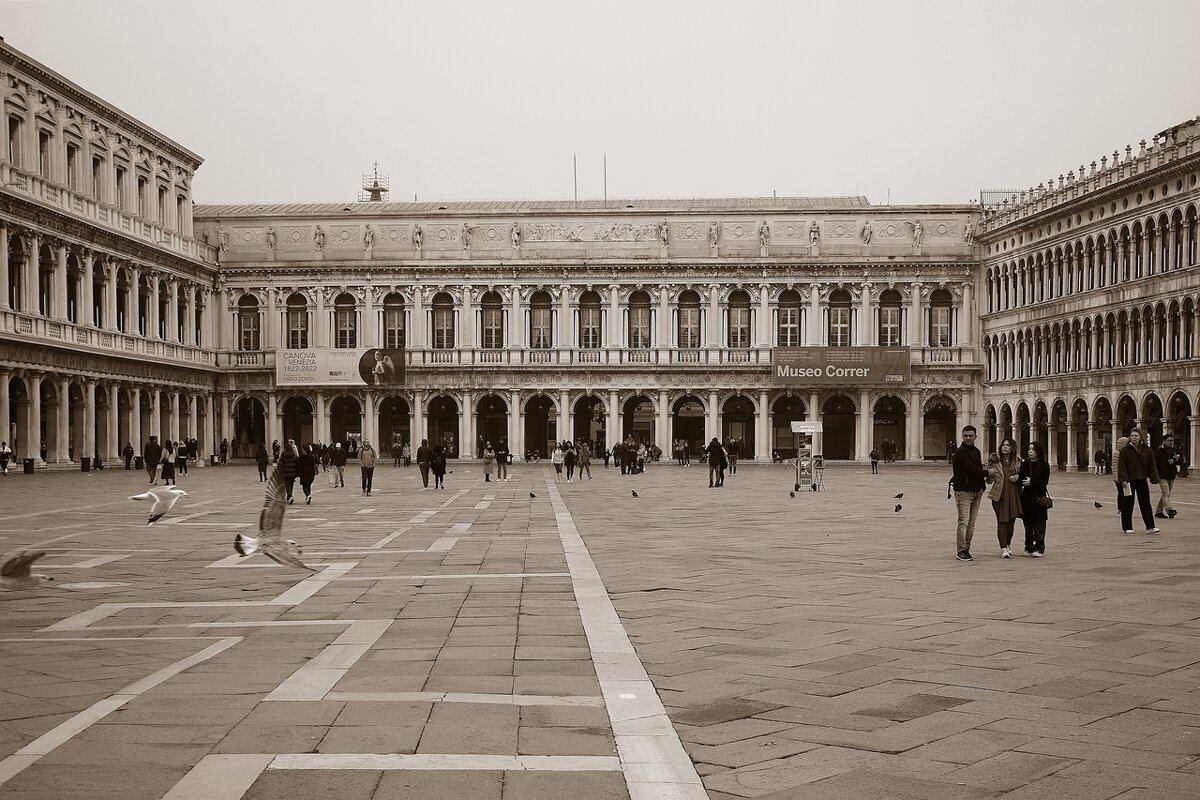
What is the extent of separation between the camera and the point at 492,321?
67.0 metres

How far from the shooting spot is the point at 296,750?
226 inches

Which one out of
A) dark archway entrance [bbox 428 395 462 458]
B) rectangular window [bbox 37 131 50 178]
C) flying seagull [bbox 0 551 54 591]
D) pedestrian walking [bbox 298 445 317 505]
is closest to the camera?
flying seagull [bbox 0 551 54 591]

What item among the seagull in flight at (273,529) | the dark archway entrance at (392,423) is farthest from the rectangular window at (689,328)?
the seagull in flight at (273,529)

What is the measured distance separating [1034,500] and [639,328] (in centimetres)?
5230

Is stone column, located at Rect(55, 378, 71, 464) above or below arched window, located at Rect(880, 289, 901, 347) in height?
below

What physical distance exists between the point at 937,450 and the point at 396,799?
6399cm

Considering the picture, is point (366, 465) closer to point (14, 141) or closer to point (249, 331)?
point (14, 141)

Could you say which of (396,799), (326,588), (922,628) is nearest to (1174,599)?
(922,628)

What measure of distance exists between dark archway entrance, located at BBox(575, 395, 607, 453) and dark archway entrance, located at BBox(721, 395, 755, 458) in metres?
6.26

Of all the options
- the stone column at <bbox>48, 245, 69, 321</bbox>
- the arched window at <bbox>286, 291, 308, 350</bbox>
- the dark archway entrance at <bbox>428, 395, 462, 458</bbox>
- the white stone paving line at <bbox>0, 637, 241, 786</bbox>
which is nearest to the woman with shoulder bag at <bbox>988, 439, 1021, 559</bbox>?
the white stone paving line at <bbox>0, 637, 241, 786</bbox>

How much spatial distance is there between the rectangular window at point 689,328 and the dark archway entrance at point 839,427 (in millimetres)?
7370

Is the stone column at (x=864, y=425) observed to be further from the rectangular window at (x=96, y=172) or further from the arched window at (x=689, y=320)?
the rectangular window at (x=96, y=172)

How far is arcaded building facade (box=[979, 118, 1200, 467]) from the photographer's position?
43.7 meters

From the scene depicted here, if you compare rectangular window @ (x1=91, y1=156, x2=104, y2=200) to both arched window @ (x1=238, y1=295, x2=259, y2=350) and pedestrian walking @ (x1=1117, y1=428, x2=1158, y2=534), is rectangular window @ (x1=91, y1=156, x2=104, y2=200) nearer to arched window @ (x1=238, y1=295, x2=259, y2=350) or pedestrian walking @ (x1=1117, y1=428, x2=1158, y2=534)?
arched window @ (x1=238, y1=295, x2=259, y2=350)
